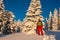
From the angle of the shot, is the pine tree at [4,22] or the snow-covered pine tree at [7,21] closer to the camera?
the pine tree at [4,22]

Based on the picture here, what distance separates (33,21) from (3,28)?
38.3ft

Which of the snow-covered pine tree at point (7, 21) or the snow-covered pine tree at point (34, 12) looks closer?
the snow-covered pine tree at point (34, 12)

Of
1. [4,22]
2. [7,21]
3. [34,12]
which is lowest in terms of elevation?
[4,22]

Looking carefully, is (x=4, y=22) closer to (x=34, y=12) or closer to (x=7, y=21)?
(x=7, y=21)

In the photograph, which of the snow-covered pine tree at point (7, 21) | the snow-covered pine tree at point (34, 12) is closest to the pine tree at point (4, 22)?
the snow-covered pine tree at point (7, 21)

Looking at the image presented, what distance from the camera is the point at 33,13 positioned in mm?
39500

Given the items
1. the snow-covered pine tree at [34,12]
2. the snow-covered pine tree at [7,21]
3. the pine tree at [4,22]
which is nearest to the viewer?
the snow-covered pine tree at [34,12]

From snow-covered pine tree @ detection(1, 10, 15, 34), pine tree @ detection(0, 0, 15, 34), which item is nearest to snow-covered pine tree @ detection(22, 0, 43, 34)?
pine tree @ detection(0, 0, 15, 34)

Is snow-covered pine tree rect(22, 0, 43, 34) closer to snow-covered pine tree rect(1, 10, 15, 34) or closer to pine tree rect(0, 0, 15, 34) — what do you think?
pine tree rect(0, 0, 15, 34)

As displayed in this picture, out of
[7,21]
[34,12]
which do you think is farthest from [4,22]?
[34,12]

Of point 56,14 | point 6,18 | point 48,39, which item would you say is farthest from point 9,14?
point 56,14

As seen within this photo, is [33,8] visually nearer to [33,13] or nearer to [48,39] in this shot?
[33,13]

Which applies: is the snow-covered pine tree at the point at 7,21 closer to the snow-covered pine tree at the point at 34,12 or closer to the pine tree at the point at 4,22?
the pine tree at the point at 4,22

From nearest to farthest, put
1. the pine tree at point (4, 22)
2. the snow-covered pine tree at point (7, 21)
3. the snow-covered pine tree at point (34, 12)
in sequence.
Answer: the snow-covered pine tree at point (34, 12) < the pine tree at point (4, 22) < the snow-covered pine tree at point (7, 21)
